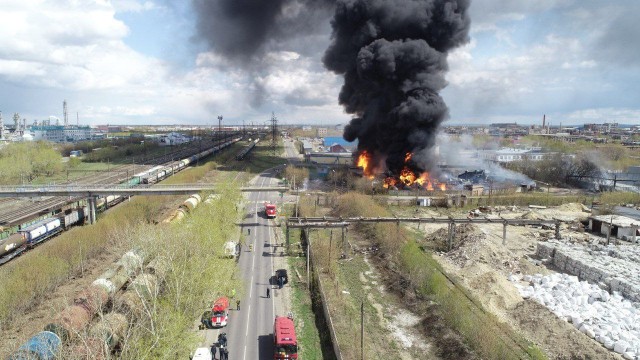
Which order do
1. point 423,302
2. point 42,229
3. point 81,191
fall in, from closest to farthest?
point 423,302 < point 42,229 < point 81,191

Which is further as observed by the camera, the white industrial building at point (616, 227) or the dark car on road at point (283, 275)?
the white industrial building at point (616, 227)

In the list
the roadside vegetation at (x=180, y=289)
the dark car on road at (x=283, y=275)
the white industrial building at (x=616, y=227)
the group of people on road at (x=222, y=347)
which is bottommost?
the group of people on road at (x=222, y=347)

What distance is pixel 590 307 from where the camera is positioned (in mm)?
27625

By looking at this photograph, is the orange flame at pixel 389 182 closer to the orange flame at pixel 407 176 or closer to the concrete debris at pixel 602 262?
the orange flame at pixel 407 176

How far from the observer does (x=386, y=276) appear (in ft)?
110

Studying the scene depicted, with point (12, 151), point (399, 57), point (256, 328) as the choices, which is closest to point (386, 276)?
point (256, 328)

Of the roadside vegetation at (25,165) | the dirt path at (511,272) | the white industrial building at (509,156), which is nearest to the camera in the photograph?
the dirt path at (511,272)

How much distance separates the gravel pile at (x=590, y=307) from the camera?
2370cm

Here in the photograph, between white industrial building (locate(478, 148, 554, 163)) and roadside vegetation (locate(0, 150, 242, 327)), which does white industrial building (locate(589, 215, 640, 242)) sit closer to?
roadside vegetation (locate(0, 150, 242, 327))

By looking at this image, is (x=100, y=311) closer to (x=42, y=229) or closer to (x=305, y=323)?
(x=305, y=323)

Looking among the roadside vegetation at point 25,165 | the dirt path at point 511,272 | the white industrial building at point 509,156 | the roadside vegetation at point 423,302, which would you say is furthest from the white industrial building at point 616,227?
the roadside vegetation at point 25,165

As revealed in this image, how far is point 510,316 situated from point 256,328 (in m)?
16.7

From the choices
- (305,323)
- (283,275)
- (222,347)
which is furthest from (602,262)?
(222,347)

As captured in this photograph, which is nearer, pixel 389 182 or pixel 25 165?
pixel 389 182
